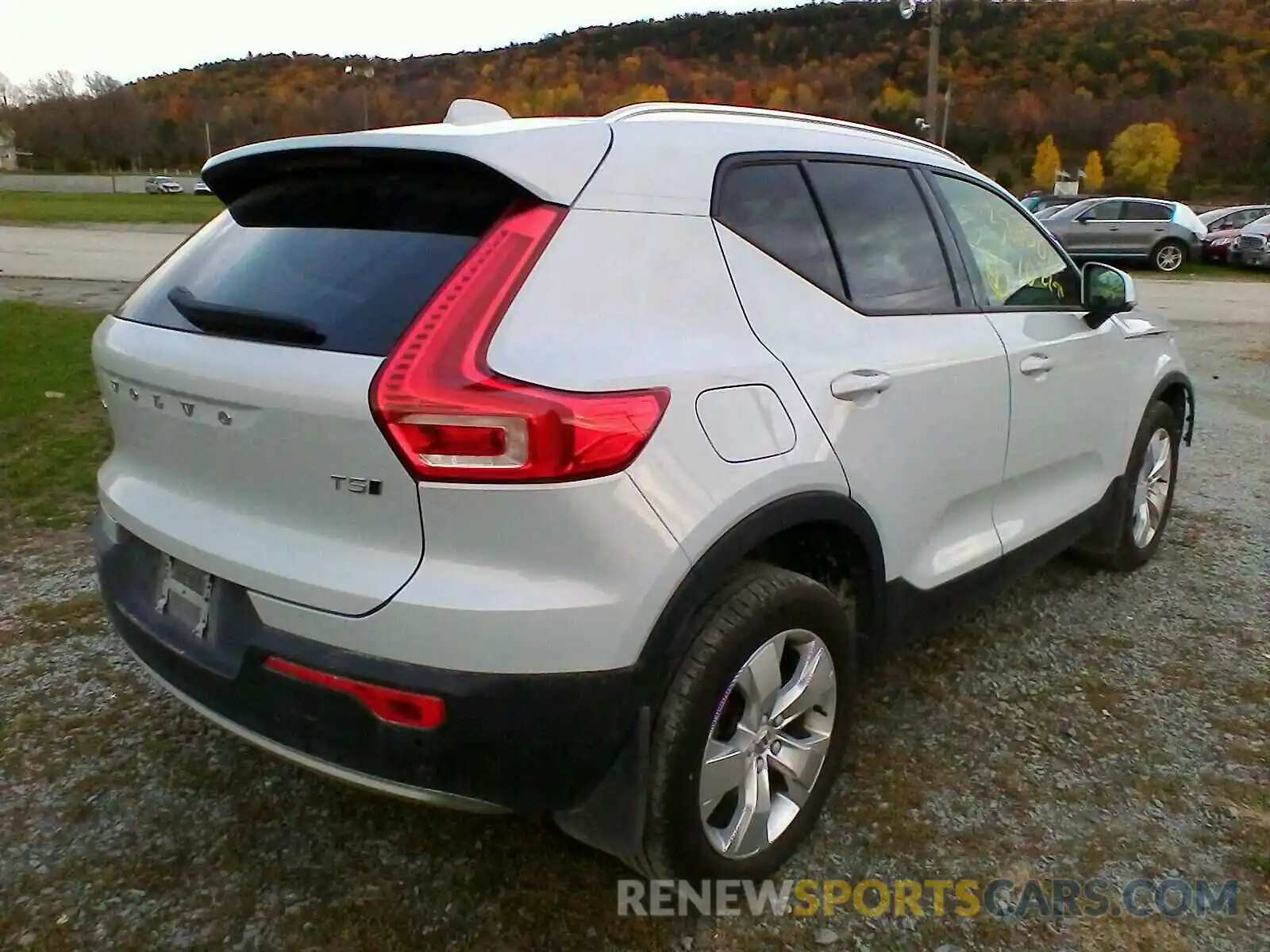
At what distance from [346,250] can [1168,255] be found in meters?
23.9

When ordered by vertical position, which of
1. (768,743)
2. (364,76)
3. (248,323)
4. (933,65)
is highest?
(364,76)

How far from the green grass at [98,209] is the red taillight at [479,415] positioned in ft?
80.7

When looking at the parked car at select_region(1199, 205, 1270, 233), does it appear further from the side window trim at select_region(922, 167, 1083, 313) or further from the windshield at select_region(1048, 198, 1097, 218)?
the side window trim at select_region(922, 167, 1083, 313)

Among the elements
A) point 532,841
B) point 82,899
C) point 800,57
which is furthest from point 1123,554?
point 800,57

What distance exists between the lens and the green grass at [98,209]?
A: 3081cm

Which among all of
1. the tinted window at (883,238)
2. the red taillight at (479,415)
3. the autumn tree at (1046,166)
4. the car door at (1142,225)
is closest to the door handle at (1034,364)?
the tinted window at (883,238)

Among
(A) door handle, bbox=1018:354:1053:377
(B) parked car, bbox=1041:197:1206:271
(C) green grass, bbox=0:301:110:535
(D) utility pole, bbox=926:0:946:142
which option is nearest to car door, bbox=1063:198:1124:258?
(B) parked car, bbox=1041:197:1206:271

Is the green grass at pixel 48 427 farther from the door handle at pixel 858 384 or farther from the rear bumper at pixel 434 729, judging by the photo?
the door handle at pixel 858 384

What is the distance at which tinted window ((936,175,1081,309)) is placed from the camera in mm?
3180

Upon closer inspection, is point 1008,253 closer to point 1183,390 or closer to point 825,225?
point 825,225

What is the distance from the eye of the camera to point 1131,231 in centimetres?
2194

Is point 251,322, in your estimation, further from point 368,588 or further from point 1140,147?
point 1140,147

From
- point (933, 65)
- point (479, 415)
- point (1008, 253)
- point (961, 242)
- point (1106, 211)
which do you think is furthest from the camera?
point (933, 65)

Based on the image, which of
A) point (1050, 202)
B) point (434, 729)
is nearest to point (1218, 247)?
point (1050, 202)
